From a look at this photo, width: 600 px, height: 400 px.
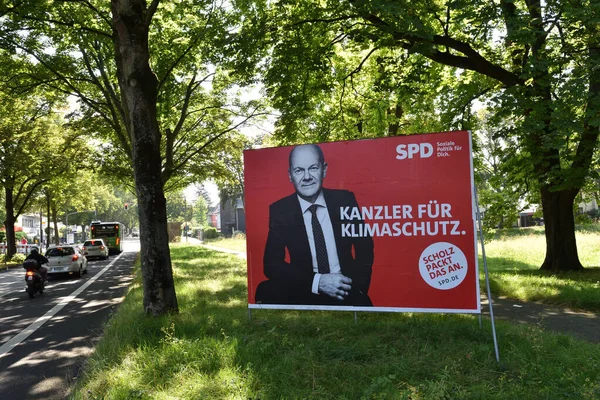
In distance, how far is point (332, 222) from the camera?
258 inches

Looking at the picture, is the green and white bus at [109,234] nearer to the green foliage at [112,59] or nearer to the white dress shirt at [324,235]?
the green foliage at [112,59]

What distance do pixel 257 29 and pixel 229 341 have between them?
8.47 metres

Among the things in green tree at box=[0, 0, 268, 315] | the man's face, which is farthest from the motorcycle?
the man's face

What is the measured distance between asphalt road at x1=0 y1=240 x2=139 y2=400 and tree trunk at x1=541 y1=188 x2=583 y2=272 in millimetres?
12329

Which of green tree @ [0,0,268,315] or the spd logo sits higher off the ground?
green tree @ [0,0,268,315]

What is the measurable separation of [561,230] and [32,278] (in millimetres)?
15816

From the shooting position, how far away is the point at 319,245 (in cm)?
660

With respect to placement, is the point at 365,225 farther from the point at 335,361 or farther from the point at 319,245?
the point at 335,361

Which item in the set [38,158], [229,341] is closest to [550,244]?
[229,341]

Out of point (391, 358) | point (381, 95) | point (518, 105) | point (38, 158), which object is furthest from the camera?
point (38, 158)

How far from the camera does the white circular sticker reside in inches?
232

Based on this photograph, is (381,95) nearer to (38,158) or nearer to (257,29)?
(257,29)

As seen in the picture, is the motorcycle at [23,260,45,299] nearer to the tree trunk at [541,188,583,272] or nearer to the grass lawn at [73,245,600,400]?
the grass lawn at [73,245,600,400]

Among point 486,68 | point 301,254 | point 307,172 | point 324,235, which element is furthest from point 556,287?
point 307,172
